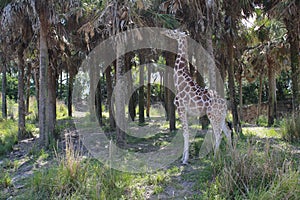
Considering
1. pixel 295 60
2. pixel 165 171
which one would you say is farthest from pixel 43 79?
pixel 295 60

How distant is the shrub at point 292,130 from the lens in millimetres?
8531

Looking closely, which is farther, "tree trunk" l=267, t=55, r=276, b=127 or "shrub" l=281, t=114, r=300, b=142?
"tree trunk" l=267, t=55, r=276, b=127

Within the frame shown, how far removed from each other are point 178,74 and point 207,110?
3.95 ft

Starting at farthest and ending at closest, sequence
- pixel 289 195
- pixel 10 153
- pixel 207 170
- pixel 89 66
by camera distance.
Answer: pixel 89 66 → pixel 10 153 → pixel 207 170 → pixel 289 195

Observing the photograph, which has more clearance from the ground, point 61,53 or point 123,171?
point 61,53

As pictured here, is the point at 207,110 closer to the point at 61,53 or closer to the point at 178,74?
the point at 178,74

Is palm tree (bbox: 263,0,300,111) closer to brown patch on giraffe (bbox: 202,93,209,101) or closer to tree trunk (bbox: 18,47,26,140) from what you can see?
brown patch on giraffe (bbox: 202,93,209,101)

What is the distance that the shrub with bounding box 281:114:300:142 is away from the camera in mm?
8531

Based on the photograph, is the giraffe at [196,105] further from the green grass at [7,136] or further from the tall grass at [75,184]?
the green grass at [7,136]

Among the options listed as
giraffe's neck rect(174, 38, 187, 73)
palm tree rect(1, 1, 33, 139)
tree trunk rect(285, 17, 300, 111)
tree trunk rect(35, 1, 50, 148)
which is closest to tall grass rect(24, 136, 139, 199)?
giraffe's neck rect(174, 38, 187, 73)

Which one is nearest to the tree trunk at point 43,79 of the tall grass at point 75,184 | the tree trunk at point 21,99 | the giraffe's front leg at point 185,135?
the tree trunk at point 21,99

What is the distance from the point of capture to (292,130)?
8.64 meters

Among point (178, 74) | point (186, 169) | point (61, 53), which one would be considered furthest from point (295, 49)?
point (61, 53)

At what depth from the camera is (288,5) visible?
31.9 ft
